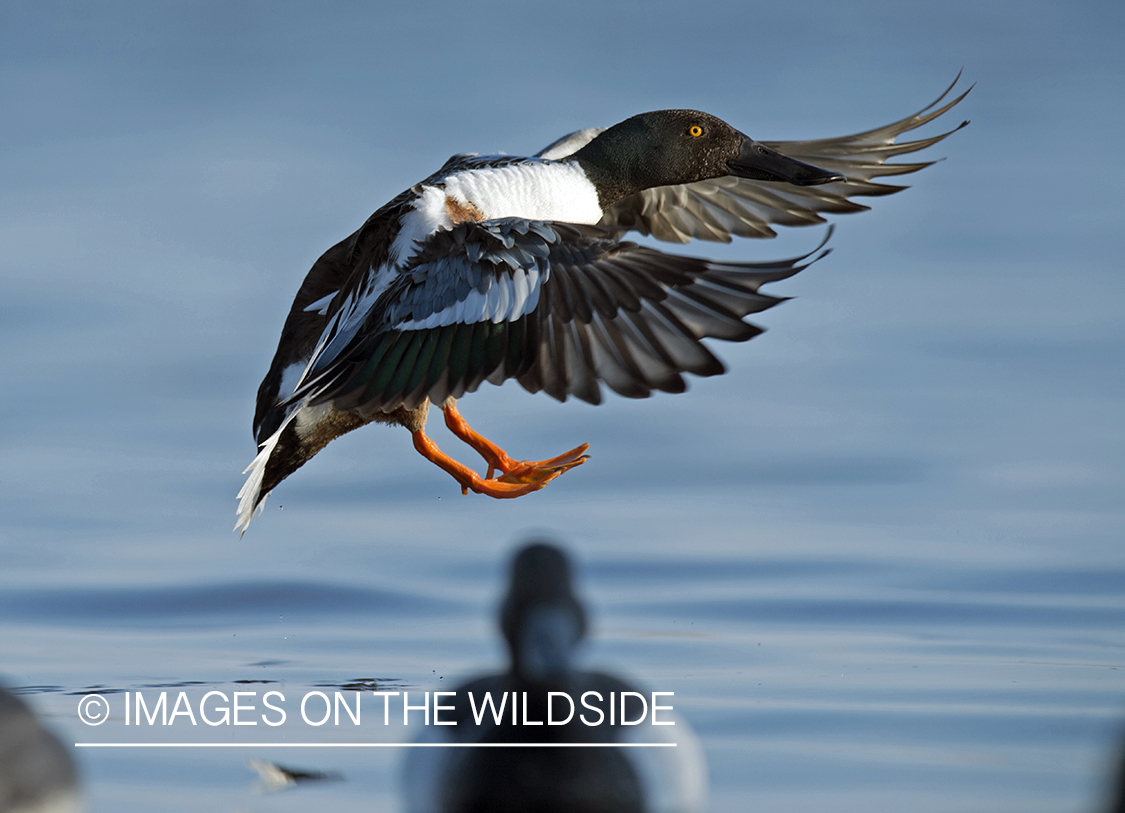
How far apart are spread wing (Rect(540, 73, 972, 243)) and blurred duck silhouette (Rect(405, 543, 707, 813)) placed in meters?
Result: 4.52

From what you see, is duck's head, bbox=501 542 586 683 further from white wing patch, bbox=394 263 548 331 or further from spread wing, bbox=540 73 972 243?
spread wing, bbox=540 73 972 243

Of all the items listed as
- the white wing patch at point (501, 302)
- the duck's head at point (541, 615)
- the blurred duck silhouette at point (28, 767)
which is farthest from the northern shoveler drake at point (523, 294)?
the blurred duck silhouette at point (28, 767)

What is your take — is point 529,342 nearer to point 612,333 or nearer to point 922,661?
point 612,333

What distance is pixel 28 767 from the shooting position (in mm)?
3314

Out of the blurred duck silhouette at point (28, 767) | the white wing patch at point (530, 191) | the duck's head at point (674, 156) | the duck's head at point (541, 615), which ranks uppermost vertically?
the duck's head at point (674, 156)

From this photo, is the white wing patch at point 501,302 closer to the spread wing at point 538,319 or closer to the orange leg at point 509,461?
the spread wing at point 538,319

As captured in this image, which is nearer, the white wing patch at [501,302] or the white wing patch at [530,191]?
the white wing patch at [501,302]

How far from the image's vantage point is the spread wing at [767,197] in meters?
7.69

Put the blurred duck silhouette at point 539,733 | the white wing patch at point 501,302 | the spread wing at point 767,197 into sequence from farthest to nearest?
the spread wing at point 767,197 < the white wing patch at point 501,302 < the blurred duck silhouette at point 539,733

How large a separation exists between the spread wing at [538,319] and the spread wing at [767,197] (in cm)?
245

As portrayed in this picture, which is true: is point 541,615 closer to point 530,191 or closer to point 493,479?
point 493,479

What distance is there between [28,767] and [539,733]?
3.74 ft

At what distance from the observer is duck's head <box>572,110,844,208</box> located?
6.97 meters

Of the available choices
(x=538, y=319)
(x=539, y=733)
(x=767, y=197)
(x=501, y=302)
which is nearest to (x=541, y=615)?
(x=539, y=733)
